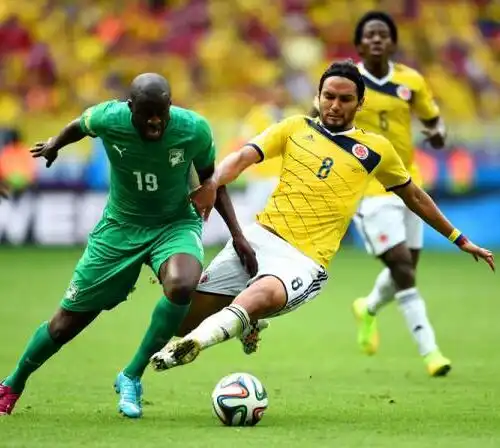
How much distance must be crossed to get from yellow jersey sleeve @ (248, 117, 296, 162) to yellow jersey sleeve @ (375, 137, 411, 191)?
60cm

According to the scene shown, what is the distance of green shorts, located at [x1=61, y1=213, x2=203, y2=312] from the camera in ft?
25.9

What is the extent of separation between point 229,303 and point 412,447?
2.02m

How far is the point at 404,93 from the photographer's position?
1145 centimetres

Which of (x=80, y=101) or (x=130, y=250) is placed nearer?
(x=130, y=250)

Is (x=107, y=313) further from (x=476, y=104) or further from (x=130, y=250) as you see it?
(x=476, y=104)

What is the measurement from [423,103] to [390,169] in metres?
3.23

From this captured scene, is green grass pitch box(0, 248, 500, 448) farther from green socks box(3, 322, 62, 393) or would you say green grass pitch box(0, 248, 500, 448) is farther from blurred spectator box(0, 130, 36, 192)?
blurred spectator box(0, 130, 36, 192)

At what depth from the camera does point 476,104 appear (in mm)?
23844

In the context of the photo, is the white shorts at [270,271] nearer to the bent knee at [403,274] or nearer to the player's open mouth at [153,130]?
the player's open mouth at [153,130]

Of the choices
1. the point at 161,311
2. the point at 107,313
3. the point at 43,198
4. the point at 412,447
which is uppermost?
the point at 43,198

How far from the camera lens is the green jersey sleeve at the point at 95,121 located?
779cm

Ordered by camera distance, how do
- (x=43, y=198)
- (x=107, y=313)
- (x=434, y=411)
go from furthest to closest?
(x=43, y=198) < (x=107, y=313) < (x=434, y=411)

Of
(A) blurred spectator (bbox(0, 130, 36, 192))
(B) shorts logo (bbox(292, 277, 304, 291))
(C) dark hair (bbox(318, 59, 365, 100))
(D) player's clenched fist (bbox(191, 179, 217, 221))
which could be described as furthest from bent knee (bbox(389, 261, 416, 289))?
(A) blurred spectator (bbox(0, 130, 36, 192))

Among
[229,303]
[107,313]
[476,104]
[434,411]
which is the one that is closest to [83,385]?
[229,303]
